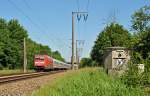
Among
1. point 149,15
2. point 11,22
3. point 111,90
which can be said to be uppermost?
point 11,22

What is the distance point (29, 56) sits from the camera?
452ft

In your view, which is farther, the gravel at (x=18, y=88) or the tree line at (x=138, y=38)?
the tree line at (x=138, y=38)

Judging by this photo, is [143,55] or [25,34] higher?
[25,34]

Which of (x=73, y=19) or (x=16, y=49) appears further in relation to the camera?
(x=16, y=49)

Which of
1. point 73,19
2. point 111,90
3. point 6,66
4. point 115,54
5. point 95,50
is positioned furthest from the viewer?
point 6,66

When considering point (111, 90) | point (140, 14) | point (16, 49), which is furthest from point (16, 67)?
point (111, 90)

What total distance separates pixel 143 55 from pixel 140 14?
1223cm

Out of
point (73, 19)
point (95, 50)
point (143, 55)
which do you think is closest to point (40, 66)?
point (95, 50)

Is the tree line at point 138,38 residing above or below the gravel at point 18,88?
above

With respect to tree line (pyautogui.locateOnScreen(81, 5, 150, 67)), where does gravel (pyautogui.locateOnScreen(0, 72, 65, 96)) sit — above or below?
below

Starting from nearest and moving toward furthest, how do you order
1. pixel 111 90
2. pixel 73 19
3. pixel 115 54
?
pixel 111 90 → pixel 115 54 → pixel 73 19

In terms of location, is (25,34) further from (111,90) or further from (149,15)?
(111,90)

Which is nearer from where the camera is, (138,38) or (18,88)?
(18,88)

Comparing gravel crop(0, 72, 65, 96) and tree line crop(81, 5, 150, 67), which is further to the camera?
tree line crop(81, 5, 150, 67)
